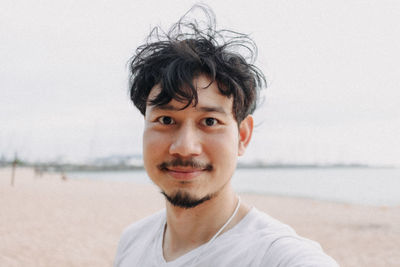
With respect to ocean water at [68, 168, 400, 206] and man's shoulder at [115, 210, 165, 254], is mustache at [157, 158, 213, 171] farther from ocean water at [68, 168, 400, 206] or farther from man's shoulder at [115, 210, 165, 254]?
ocean water at [68, 168, 400, 206]

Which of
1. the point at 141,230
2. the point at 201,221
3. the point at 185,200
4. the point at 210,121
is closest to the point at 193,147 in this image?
the point at 210,121

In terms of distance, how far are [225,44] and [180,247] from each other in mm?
1044

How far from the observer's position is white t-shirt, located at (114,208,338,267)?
4.01 ft

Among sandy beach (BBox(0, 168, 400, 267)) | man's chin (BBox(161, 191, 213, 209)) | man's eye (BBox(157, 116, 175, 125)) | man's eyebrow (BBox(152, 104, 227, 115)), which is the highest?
man's eyebrow (BBox(152, 104, 227, 115))

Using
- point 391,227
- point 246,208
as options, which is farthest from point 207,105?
point 391,227

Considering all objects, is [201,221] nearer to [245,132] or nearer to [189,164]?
[189,164]

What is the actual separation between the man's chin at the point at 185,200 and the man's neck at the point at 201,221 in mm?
77

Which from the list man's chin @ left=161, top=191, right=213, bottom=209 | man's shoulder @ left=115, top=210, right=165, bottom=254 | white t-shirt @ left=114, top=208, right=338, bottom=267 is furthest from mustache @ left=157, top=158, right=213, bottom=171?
man's shoulder @ left=115, top=210, right=165, bottom=254

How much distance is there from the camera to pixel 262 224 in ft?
4.74

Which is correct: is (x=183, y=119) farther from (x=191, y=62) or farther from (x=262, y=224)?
(x=262, y=224)

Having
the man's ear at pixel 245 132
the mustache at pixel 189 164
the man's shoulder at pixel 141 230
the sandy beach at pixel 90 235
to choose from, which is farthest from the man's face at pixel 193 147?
the sandy beach at pixel 90 235

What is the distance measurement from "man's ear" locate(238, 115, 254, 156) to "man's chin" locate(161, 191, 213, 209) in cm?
37

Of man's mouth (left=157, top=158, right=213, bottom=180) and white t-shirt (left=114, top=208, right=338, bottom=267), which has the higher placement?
man's mouth (left=157, top=158, right=213, bottom=180)

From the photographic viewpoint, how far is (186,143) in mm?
1430
